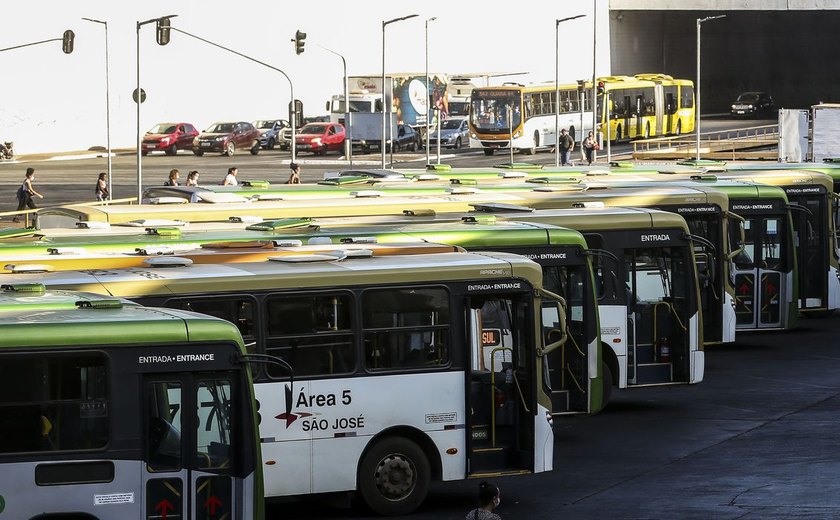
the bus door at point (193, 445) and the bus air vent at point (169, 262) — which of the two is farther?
the bus air vent at point (169, 262)

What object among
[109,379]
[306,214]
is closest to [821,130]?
[306,214]

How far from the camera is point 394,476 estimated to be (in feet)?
48.2

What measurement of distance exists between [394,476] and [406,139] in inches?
2476

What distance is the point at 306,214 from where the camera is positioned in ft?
79.0

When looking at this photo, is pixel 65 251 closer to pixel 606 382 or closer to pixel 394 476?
pixel 394 476

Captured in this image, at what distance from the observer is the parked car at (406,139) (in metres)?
76.7

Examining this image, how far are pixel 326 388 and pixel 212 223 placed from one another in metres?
7.84

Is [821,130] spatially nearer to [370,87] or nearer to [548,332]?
[548,332]

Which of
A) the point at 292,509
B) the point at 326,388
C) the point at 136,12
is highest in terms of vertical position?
the point at 136,12

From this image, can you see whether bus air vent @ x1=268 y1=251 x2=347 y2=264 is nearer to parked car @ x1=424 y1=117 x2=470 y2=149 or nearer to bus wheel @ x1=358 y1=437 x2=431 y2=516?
bus wheel @ x1=358 y1=437 x2=431 y2=516

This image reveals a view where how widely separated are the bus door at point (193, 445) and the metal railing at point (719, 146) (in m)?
54.7

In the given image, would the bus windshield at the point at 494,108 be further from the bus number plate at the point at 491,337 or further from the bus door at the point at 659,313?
the bus number plate at the point at 491,337

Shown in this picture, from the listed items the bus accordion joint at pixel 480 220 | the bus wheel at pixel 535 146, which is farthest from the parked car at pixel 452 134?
the bus accordion joint at pixel 480 220

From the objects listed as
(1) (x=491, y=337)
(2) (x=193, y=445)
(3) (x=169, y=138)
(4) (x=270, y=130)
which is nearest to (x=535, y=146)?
(4) (x=270, y=130)
